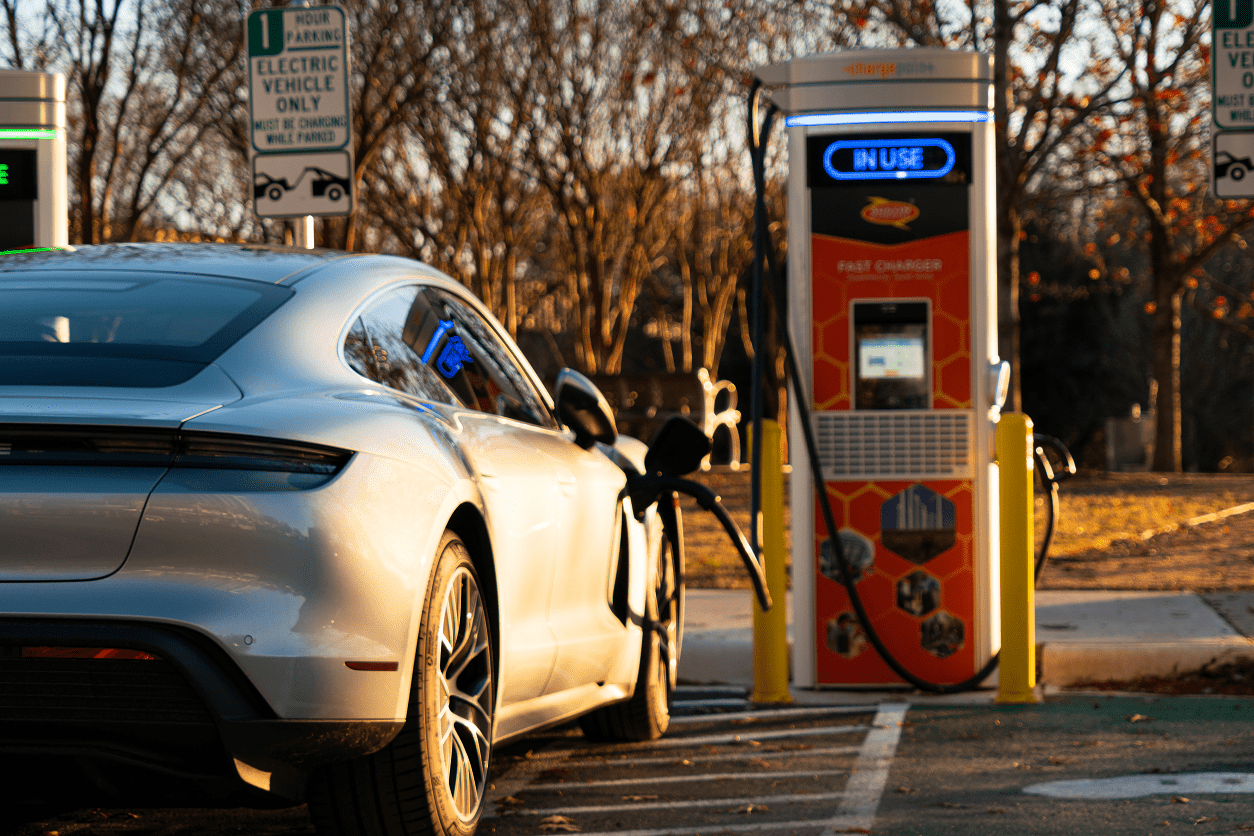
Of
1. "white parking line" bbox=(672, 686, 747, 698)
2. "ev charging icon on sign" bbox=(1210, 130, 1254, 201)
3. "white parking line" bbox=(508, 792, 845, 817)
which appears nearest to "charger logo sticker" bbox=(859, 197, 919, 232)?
"ev charging icon on sign" bbox=(1210, 130, 1254, 201)

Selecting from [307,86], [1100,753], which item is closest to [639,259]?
[307,86]

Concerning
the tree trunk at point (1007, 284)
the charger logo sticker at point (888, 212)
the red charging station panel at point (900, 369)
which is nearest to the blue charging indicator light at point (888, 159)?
the red charging station panel at point (900, 369)

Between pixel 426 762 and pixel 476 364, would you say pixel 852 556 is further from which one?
pixel 426 762

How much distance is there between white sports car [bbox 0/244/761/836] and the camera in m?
3.01

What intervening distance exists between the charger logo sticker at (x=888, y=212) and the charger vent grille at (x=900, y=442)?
0.83m

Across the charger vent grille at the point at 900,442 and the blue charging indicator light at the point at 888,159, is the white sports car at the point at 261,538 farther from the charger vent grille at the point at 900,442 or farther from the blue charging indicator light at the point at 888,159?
the blue charging indicator light at the point at 888,159

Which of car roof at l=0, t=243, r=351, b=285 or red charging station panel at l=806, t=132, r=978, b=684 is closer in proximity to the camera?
car roof at l=0, t=243, r=351, b=285

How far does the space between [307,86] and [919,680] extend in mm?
4023

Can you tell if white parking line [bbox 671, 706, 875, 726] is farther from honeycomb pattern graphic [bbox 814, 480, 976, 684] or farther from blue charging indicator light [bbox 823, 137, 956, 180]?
blue charging indicator light [bbox 823, 137, 956, 180]

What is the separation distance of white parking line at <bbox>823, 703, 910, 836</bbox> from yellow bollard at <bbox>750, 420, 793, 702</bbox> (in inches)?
18.4

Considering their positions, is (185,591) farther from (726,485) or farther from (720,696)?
(726,485)

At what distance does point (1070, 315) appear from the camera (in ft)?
134

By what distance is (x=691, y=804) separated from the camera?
4672 mm

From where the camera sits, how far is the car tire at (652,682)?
558 cm
